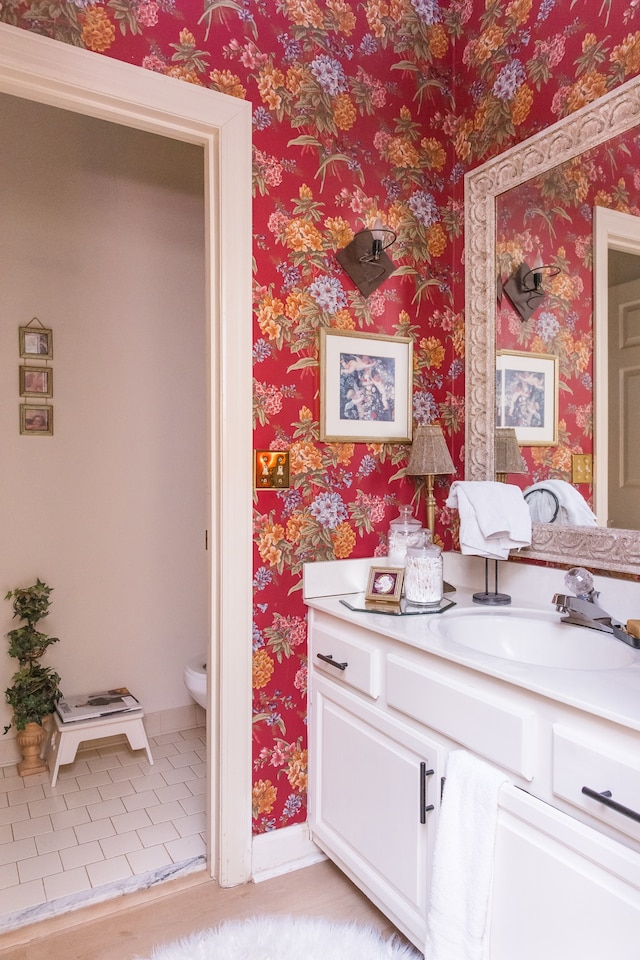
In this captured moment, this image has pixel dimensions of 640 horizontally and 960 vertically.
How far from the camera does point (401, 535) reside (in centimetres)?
213

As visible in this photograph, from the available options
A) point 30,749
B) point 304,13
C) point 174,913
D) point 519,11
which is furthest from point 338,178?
point 30,749

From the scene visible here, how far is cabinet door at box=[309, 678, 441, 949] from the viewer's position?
5.02 feet

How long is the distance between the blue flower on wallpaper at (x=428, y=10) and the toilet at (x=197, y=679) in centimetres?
263

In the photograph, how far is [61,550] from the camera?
287 centimetres

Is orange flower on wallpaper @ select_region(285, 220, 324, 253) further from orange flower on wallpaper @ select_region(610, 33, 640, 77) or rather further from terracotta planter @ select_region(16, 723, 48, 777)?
terracotta planter @ select_region(16, 723, 48, 777)

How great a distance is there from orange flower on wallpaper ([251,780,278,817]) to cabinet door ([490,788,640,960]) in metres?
0.88

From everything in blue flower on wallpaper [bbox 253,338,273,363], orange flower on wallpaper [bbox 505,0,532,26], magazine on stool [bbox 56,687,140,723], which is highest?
orange flower on wallpaper [bbox 505,0,532,26]

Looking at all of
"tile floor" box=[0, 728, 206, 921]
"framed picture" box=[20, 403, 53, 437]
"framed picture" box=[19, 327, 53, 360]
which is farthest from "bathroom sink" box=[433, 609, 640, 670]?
"framed picture" box=[19, 327, 53, 360]

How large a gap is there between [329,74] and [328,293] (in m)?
0.70

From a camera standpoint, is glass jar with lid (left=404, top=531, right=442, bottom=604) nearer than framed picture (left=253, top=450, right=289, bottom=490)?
Yes

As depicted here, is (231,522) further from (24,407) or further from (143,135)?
(143,135)

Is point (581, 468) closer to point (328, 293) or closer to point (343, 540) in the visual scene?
point (343, 540)

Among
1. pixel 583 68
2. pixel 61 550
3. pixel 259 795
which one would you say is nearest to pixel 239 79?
pixel 583 68

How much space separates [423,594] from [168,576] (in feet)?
5.40
